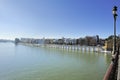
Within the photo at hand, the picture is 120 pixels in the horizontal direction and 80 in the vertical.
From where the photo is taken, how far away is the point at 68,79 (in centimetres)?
1588

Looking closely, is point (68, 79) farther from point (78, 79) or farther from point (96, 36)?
point (96, 36)

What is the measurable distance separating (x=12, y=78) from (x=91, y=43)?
107505mm

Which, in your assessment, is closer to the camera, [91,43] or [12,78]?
[12,78]

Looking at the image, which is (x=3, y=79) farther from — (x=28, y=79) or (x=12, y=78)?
(x=28, y=79)

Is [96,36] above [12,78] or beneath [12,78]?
above

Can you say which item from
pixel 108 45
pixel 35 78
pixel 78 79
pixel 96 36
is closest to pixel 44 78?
pixel 35 78

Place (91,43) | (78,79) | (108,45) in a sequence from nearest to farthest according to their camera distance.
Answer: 1. (78,79)
2. (108,45)
3. (91,43)

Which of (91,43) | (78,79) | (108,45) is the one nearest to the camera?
(78,79)

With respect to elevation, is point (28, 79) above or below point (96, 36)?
below

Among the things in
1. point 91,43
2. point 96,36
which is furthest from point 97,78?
point 96,36

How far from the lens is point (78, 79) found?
15.7 meters

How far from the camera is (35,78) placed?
53.3 ft

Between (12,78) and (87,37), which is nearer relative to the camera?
(12,78)

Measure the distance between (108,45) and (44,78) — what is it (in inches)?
1780
